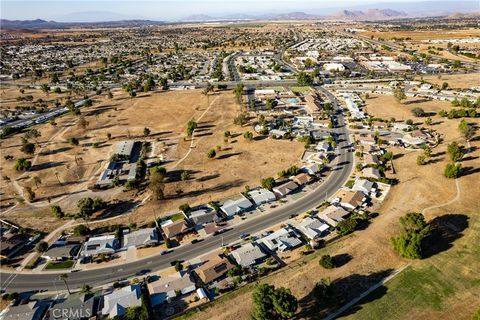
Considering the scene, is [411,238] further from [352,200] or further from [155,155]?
[155,155]

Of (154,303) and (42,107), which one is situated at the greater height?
(42,107)

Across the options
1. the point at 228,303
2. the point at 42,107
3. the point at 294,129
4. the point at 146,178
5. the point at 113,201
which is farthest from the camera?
the point at 42,107

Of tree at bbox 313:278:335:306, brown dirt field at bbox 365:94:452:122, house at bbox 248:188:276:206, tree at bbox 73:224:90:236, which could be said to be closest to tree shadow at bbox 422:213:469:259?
tree at bbox 313:278:335:306

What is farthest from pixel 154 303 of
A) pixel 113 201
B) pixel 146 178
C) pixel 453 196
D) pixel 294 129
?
pixel 294 129

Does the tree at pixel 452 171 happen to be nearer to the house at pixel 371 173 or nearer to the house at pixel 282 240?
the house at pixel 371 173

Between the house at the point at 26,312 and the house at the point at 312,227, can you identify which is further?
the house at the point at 312,227

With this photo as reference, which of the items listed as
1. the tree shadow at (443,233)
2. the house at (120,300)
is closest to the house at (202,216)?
the house at (120,300)

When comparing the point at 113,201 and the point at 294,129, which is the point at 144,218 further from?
the point at 294,129
